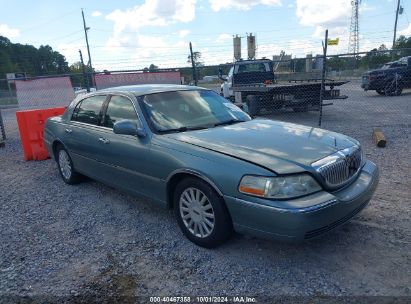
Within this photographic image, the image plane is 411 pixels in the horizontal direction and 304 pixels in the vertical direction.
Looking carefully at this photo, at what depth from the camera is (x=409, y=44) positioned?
147ft

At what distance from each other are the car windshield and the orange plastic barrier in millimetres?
4412

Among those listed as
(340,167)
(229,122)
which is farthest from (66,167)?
(340,167)

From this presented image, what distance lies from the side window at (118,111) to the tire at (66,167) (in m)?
1.38

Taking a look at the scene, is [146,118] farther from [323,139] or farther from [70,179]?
[70,179]

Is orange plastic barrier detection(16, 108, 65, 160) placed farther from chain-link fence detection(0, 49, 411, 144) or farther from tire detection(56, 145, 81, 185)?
chain-link fence detection(0, 49, 411, 144)

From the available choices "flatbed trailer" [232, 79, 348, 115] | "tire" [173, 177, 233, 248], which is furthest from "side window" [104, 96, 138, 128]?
"flatbed trailer" [232, 79, 348, 115]

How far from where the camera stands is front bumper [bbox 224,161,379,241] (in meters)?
2.79

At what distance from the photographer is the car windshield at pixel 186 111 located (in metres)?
3.94

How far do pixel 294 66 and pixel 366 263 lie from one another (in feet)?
44.0

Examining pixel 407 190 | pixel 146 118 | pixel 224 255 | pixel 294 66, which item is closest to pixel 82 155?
pixel 146 118

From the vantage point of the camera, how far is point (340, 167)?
3211 mm

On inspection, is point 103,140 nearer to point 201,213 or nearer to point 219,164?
point 201,213

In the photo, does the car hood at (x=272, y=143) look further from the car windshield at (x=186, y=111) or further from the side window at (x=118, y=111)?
the side window at (x=118, y=111)

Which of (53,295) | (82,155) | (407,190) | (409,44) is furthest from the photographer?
(409,44)
